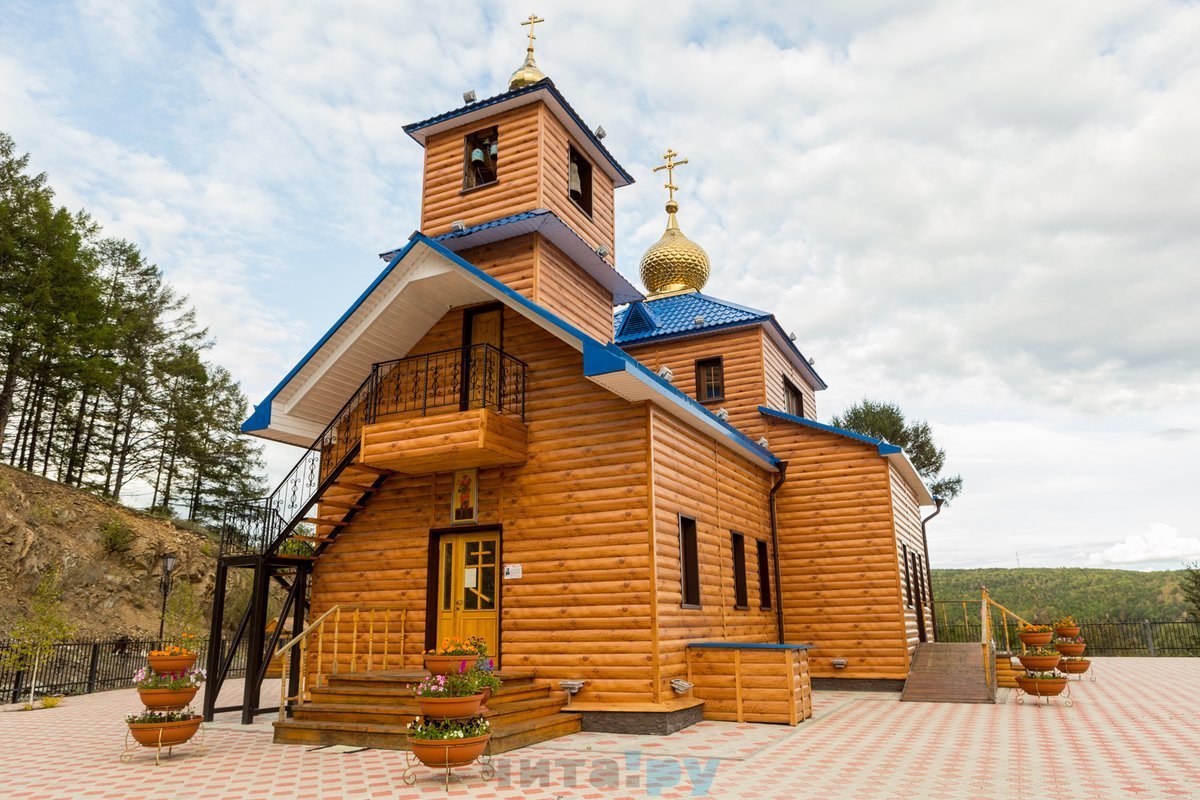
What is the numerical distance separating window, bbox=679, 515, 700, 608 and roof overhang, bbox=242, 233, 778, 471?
1.69 m

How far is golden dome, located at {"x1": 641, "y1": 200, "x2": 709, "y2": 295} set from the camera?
72.5 feet

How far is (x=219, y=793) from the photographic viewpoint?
712 centimetres

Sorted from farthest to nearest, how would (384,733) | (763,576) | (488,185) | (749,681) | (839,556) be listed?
(839,556), (763,576), (488,185), (749,681), (384,733)

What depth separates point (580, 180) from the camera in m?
15.8

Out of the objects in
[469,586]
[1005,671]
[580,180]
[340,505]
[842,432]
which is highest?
[580,180]

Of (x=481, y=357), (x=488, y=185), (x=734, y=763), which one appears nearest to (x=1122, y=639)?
(x=734, y=763)

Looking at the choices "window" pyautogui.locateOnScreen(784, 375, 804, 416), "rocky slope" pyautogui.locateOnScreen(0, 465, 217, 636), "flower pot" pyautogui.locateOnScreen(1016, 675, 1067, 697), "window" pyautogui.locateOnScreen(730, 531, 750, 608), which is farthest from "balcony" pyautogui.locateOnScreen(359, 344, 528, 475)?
"rocky slope" pyautogui.locateOnScreen(0, 465, 217, 636)

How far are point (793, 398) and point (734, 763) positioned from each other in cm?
1389

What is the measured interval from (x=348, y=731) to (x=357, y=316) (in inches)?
250

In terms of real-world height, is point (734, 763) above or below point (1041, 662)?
below

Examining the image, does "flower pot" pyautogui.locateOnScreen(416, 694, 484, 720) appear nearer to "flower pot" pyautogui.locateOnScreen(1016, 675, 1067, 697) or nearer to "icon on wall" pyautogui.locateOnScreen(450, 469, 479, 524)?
"icon on wall" pyautogui.locateOnScreen(450, 469, 479, 524)

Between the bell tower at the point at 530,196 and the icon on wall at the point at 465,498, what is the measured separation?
320cm

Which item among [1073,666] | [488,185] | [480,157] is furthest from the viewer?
[480,157]

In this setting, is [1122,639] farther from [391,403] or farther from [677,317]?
[391,403]
